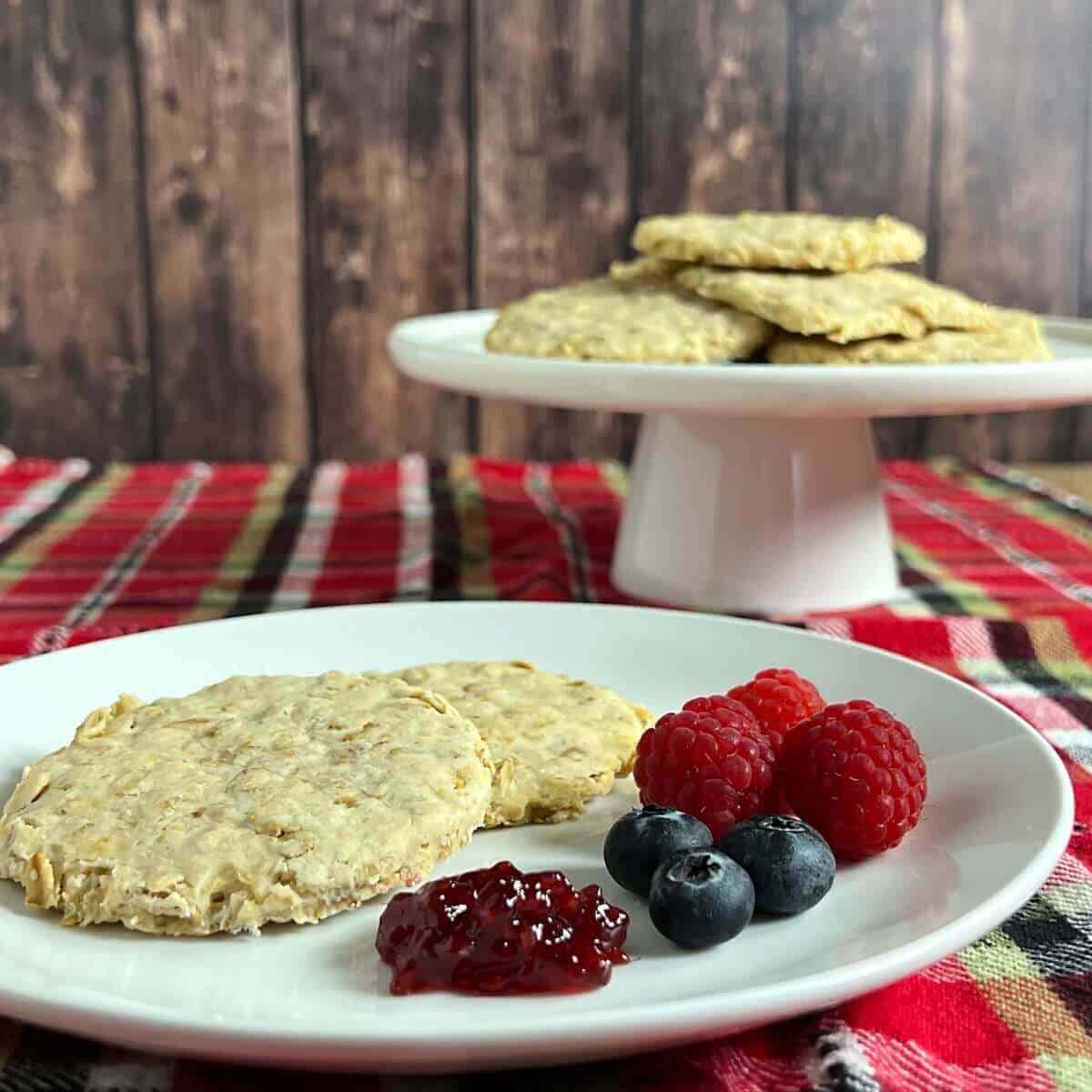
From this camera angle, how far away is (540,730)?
94 cm

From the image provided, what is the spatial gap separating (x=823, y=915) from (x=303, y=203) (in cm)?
179

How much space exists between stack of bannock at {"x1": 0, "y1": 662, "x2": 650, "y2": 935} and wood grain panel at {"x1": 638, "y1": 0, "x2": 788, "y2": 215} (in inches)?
59.0

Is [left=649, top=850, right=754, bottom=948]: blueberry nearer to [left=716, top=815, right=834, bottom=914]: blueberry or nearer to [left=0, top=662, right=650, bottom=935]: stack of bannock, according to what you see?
[left=716, top=815, right=834, bottom=914]: blueberry

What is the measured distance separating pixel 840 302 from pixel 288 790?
32.6 inches

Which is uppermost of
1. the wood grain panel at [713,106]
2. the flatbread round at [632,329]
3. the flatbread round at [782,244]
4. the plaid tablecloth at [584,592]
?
the wood grain panel at [713,106]

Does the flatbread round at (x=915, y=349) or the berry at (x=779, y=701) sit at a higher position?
the flatbread round at (x=915, y=349)

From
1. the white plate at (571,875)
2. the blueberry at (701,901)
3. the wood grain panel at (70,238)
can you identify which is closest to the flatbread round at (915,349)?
the white plate at (571,875)

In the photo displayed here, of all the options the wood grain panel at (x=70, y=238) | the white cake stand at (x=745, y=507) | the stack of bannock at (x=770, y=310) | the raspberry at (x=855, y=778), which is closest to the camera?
the raspberry at (x=855, y=778)

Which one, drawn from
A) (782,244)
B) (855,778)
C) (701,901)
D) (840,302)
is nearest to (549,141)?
(782,244)

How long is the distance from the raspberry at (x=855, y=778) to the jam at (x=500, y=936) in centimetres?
17

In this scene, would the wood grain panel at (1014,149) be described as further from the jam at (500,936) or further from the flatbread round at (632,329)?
the jam at (500,936)

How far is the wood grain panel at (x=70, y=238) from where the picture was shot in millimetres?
2213

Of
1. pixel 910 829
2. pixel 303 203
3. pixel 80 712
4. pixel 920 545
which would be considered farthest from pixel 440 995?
pixel 303 203

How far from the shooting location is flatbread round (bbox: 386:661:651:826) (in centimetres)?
87
